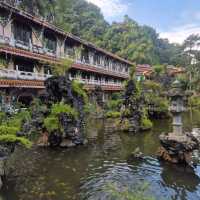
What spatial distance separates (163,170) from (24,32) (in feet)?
72.0

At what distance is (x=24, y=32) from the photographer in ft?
94.5

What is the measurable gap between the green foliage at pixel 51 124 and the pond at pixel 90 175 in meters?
1.42

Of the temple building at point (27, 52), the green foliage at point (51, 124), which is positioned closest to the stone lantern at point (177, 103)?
the green foliage at point (51, 124)

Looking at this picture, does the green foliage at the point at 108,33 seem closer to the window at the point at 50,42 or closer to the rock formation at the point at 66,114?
the window at the point at 50,42

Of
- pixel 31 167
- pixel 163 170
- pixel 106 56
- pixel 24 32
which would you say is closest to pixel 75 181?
pixel 31 167

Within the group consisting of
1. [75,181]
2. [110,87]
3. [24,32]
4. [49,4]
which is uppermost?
[49,4]

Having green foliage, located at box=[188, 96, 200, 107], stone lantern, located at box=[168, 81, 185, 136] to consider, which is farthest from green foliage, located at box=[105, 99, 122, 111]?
stone lantern, located at box=[168, 81, 185, 136]

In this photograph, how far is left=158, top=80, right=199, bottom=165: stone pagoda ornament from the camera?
13711 millimetres

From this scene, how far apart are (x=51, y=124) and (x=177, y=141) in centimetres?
808

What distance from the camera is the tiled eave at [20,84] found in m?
20.5

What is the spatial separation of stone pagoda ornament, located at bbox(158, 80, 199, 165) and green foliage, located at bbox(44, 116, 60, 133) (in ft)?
22.7

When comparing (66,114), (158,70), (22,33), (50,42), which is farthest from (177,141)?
(158,70)

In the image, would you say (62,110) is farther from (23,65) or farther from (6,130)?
(23,65)

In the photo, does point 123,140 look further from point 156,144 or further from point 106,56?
point 106,56
